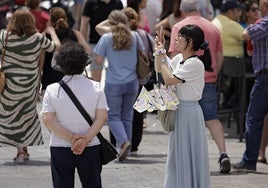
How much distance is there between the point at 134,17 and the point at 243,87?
1.94m

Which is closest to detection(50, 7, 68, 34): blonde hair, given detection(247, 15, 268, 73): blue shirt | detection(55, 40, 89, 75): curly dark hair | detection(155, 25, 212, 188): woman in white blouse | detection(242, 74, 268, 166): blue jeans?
detection(247, 15, 268, 73): blue shirt

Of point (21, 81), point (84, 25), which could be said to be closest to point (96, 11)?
point (84, 25)

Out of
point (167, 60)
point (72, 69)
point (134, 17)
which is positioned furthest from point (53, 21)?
point (72, 69)

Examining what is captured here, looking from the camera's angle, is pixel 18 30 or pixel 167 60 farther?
pixel 18 30

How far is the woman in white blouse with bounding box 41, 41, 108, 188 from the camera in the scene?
23.1ft

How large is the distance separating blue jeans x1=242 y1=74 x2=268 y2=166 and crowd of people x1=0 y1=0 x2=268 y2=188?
0.04ft

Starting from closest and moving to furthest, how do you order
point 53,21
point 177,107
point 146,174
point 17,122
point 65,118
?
point 65,118 < point 177,107 < point 146,174 < point 17,122 < point 53,21

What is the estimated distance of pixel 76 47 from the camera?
23.4ft

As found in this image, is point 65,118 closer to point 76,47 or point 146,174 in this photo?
point 76,47

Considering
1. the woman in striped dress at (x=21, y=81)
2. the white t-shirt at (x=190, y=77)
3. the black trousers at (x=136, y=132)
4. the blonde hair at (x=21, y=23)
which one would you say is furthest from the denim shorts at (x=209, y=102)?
the white t-shirt at (x=190, y=77)

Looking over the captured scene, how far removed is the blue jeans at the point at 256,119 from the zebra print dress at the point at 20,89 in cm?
230

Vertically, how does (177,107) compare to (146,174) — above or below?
above

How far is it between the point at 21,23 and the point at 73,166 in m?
3.60

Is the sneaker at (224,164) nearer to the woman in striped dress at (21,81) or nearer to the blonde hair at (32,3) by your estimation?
the woman in striped dress at (21,81)
